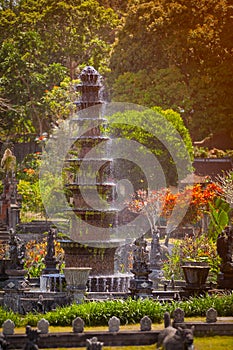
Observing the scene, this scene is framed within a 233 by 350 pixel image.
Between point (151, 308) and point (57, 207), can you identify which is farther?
point (57, 207)

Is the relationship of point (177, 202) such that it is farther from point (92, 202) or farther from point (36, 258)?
point (92, 202)

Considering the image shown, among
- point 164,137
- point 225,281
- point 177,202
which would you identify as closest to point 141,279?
point 225,281

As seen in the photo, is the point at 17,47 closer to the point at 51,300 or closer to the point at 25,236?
the point at 25,236

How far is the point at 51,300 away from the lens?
104ft

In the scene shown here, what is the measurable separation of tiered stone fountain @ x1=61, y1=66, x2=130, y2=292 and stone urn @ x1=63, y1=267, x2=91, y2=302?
20.9 feet

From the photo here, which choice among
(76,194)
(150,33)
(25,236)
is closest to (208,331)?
(76,194)

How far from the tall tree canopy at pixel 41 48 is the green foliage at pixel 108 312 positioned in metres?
44.8

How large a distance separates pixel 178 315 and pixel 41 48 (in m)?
51.7

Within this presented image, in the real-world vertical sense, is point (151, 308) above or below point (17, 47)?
below

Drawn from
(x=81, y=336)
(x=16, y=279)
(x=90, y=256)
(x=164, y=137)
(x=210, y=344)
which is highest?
(x=164, y=137)

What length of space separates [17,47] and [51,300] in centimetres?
4637

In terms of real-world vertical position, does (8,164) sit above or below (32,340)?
above

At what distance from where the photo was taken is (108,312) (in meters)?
29.0

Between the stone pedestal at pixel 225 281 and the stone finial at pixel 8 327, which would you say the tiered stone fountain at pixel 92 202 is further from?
the stone finial at pixel 8 327
